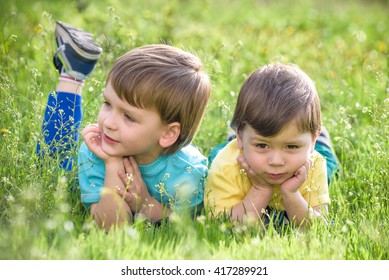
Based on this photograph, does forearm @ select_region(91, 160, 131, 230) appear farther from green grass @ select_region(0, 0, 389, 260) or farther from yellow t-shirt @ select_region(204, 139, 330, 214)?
yellow t-shirt @ select_region(204, 139, 330, 214)

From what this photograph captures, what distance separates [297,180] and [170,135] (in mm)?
630

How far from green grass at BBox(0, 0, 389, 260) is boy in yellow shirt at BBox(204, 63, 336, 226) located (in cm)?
15

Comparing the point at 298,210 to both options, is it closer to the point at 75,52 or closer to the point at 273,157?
the point at 273,157

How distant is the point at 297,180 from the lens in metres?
3.29

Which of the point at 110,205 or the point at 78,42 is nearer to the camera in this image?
the point at 110,205

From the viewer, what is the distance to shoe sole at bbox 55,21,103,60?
3818 mm

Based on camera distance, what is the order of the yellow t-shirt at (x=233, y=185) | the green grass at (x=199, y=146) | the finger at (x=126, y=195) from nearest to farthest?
the green grass at (x=199, y=146) < the finger at (x=126, y=195) < the yellow t-shirt at (x=233, y=185)

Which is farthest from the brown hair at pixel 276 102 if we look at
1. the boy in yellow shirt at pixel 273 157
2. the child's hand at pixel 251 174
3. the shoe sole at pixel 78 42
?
the shoe sole at pixel 78 42

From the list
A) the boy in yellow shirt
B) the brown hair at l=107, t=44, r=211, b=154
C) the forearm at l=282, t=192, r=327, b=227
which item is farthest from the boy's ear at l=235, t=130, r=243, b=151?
the forearm at l=282, t=192, r=327, b=227

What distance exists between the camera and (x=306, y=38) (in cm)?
707

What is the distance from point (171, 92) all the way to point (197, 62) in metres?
0.24

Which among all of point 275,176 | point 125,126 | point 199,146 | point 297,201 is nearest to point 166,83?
point 125,126

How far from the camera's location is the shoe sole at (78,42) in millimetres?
3818

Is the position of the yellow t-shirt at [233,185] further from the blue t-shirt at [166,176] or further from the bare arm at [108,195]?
the bare arm at [108,195]
